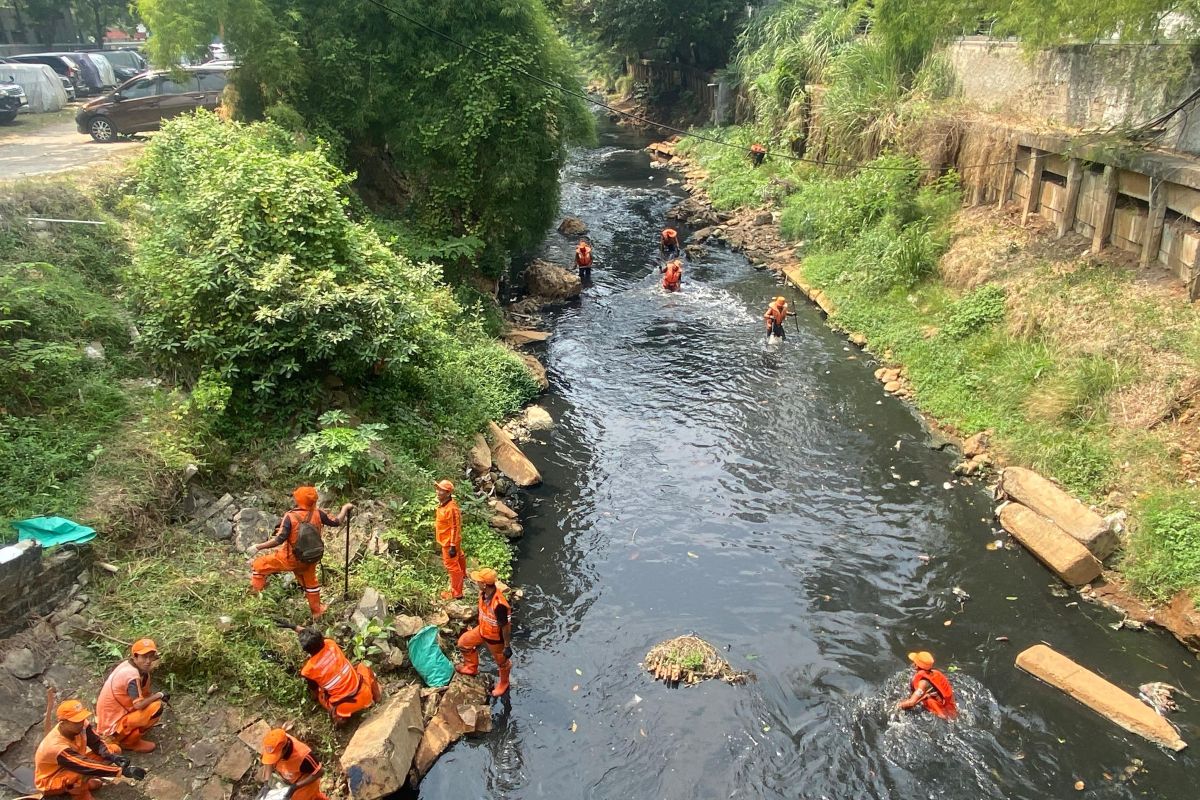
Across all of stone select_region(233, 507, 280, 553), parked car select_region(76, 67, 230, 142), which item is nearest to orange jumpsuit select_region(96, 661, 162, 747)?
stone select_region(233, 507, 280, 553)

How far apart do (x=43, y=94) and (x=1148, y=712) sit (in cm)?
2803

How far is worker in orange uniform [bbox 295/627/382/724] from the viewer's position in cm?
714

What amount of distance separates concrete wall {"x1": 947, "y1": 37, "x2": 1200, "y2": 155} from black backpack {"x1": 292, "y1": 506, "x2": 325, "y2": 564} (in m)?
14.3

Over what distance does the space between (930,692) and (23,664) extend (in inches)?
335

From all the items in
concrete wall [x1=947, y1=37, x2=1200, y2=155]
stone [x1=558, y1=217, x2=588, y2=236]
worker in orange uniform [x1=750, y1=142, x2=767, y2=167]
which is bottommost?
stone [x1=558, y1=217, x2=588, y2=236]

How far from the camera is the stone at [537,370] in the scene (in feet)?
50.7

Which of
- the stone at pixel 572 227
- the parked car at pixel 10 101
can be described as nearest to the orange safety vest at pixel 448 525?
the stone at pixel 572 227

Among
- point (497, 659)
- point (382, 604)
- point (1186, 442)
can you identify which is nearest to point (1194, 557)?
point (1186, 442)

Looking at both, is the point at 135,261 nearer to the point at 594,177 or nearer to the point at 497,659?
the point at 497,659

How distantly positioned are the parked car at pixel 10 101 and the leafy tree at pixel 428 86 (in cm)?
690

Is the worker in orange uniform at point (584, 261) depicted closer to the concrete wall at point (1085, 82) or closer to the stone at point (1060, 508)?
the concrete wall at point (1085, 82)

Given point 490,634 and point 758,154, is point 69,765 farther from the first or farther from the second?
point 758,154

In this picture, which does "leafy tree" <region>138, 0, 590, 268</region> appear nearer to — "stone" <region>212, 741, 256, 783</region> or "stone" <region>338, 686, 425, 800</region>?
"stone" <region>338, 686, 425, 800</region>

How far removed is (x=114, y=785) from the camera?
20.6 ft
